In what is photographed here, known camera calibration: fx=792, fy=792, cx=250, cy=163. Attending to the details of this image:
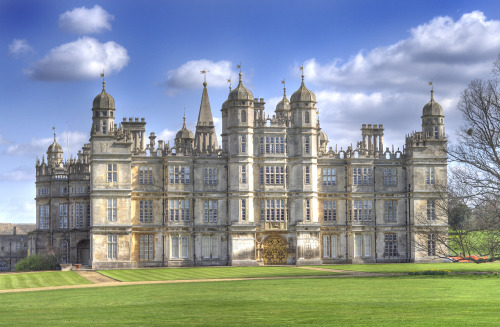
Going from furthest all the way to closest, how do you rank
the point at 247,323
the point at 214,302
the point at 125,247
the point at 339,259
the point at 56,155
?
1. the point at 56,155
2. the point at 339,259
3. the point at 125,247
4. the point at 214,302
5. the point at 247,323

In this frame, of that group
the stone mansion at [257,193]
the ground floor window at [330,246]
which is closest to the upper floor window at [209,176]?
the stone mansion at [257,193]

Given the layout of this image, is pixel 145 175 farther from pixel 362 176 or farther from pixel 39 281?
pixel 39 281

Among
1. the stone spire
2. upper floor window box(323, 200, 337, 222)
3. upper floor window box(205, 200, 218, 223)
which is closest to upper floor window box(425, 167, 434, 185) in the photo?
upper floor window box(323, 200, 337, 222)

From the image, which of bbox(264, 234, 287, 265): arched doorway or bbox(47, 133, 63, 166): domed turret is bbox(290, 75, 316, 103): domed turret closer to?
bbox(264, 234, 287, 265): arched doorway

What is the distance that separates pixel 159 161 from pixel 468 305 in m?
46.5

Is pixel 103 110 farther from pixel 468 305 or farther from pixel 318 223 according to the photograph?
pixel 468 305

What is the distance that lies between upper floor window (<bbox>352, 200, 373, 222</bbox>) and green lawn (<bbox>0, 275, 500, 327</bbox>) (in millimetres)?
31388

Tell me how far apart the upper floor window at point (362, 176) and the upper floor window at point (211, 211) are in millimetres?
13938

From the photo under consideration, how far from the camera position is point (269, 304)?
32469 mm

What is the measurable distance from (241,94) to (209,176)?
27.1 ft

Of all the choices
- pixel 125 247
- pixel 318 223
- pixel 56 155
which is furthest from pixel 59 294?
pixel 56 155

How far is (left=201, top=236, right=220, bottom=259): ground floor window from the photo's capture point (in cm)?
7420

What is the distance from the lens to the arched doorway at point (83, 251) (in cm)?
8175

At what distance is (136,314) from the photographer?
29.5 meters
